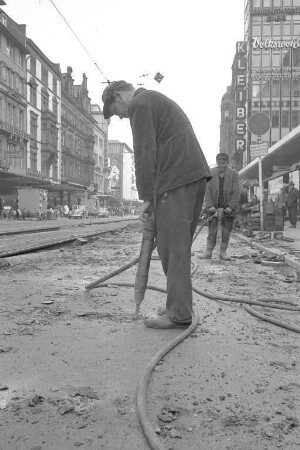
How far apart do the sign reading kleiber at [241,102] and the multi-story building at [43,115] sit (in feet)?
79.2

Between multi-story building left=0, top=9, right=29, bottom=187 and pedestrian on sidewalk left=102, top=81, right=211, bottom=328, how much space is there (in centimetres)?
4257

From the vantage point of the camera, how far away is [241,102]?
59719mm

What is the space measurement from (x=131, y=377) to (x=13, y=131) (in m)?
49.5

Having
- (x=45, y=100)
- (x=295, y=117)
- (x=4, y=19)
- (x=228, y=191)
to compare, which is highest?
(x=4, y=19)

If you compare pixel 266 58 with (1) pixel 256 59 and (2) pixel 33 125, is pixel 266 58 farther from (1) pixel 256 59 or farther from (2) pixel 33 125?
(2) pixel 33 125

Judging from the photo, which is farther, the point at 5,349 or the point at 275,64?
the point at 275,64

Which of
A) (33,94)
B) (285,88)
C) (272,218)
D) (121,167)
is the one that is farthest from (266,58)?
(121,167)

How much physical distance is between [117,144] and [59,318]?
134 meters

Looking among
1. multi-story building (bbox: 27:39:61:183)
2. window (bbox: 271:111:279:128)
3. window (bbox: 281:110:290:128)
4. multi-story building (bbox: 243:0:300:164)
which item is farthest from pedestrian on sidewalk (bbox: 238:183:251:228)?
window (bbox: 281:110:290:128)

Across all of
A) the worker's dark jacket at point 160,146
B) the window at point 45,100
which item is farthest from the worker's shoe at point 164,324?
the window at point 45,100

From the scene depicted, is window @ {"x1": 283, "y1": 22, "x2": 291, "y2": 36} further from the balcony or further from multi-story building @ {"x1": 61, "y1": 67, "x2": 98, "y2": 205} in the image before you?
the balcony

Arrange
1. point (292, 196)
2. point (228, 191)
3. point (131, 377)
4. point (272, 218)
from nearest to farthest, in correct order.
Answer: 1. point (131, 377)
2. point (228, 191)
3. point (272, 218)
4. point (292, 196)

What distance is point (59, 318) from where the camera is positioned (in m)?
3.68

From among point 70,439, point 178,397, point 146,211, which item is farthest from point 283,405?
point 146,211
